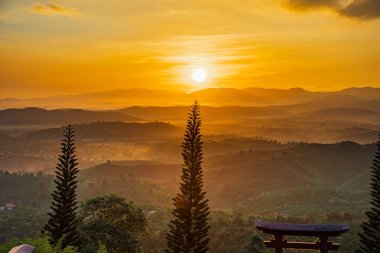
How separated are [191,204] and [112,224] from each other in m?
11.0

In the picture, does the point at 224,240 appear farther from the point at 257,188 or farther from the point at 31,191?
the point at 31,191

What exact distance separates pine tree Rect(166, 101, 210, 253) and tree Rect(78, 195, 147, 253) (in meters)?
8.42

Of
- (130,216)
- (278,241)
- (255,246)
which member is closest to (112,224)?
(130,216)

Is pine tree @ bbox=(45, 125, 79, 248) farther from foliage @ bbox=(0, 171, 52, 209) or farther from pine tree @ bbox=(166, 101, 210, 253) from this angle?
foliage @ bbox=(0, 171, 52, 209)

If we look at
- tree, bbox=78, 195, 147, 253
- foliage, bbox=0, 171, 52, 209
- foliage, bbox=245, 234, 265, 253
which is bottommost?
foliage, bbox=0, 171, 52, 209

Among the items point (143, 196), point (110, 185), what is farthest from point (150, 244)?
point (110, 185)

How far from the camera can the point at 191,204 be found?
104ft

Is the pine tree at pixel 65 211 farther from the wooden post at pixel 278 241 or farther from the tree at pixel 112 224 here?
the wooden post at pixel 278 241

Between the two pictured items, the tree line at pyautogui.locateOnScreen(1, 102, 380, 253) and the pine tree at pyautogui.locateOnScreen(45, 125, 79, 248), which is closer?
the tree line at pyautogui.locateOnScreen(1, 102, 380, 253)

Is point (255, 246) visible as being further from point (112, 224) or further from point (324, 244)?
point (324, 244)

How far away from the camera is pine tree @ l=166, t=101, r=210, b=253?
31.2 meters

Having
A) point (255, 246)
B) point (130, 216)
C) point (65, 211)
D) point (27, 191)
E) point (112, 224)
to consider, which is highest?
point (65, 211)

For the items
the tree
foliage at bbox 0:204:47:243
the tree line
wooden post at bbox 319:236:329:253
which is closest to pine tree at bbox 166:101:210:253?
the tree line

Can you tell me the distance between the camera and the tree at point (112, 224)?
38469 mm
